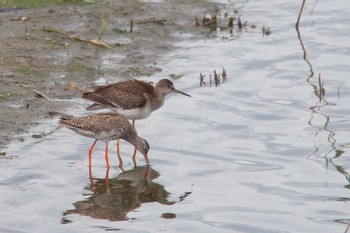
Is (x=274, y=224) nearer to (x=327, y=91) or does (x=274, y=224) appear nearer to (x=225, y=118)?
(x=225, y=118)

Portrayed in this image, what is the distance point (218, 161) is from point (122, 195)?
1397 millimetres

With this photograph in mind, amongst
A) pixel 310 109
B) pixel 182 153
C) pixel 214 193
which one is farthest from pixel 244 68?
pixel 214 193

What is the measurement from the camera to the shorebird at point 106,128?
1130cm

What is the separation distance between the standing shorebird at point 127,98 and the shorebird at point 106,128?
0.55 meters

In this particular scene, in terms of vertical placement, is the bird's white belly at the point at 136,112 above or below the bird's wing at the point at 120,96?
below

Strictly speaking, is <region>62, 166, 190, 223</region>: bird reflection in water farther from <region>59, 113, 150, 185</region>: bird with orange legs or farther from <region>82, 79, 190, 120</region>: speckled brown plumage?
<region>82, 79, 190, 120</region>: speckled brown plumage

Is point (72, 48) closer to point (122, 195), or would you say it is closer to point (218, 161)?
point (218, 161)

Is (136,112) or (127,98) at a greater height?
(127,98)

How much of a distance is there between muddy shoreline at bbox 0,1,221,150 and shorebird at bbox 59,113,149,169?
35.3 inches

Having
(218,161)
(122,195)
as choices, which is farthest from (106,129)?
(218,161)

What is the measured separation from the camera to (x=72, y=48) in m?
15.0

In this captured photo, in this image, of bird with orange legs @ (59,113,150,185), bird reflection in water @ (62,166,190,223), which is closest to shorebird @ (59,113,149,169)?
bird with orange legs @ (59,113,150,185)

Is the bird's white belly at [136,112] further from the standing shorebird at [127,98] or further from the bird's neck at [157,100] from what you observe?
the bird's neck at [157,100]

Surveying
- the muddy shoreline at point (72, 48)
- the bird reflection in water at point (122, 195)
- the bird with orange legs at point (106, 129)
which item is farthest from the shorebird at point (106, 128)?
the muddy shoreline at point (72, 48)
